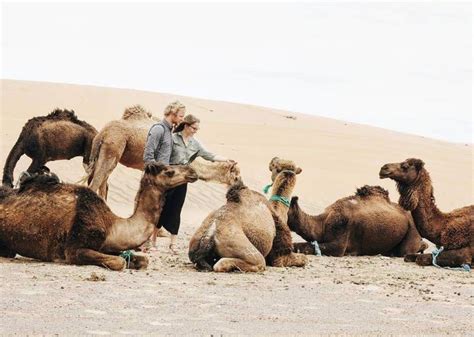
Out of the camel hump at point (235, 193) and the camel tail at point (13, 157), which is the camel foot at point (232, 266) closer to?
the camel hump at point (235, 193)

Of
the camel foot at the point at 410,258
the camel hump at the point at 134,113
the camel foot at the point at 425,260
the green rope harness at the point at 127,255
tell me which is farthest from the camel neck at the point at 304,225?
the green rope harness at the point at 127,255

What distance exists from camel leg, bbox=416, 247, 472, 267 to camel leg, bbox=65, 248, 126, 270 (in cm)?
403

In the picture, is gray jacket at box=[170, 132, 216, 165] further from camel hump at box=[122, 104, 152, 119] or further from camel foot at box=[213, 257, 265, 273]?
camel hump at box=[122, 104, 152, 119]

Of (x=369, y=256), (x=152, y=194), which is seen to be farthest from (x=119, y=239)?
(x=369, y=256)

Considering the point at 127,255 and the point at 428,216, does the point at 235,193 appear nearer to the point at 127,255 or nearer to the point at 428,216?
the point at 127,255

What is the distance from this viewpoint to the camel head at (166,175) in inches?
399

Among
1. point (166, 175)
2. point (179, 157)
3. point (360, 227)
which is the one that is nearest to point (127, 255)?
point (166, 175)

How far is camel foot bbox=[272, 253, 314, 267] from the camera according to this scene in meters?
11.0

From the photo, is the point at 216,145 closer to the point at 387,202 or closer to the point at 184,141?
the point at 387,202

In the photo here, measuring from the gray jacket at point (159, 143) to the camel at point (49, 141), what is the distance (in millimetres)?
4337

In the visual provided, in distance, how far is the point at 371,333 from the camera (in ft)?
23.6

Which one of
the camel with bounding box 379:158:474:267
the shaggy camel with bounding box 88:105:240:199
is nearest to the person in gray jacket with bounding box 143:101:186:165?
the camel with bounding box 379:158:474:267

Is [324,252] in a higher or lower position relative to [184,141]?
lower

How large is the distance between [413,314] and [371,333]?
108 cm
